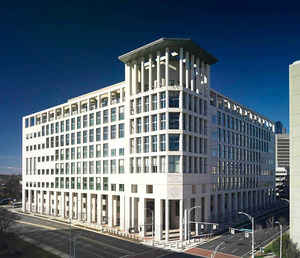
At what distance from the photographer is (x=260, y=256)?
4891 cm

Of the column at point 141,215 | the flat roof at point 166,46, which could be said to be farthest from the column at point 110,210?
the flat roof at point 166,46

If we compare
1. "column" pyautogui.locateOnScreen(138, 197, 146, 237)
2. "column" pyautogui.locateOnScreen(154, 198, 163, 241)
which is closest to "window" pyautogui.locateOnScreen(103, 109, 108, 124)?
"column" pyautogui.locateOnScreen(138, 197, 146, 237)

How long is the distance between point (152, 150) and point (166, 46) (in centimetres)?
2563

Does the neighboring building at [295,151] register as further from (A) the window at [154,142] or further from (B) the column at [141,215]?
(B) the column at [141,215]

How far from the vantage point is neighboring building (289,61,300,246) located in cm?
4216

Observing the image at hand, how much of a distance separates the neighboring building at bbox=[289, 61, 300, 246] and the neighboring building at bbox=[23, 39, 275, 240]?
23846 millimetres

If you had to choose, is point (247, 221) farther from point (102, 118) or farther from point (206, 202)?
point (102, 118)

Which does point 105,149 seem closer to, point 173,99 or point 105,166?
point 105,166

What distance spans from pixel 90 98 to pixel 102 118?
31.6ft

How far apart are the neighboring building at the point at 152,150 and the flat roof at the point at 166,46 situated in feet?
0.81

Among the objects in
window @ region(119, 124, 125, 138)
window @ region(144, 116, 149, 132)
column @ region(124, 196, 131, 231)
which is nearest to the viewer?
window @ region(144, 116, 149, 132)

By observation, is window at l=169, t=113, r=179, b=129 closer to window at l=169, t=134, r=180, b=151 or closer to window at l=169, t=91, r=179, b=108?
window at l=169, t=134, r=180, b=151

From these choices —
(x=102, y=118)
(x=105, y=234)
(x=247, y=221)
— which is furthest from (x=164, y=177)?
(x=247, y=221)

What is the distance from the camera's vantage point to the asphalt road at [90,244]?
5066 cm
